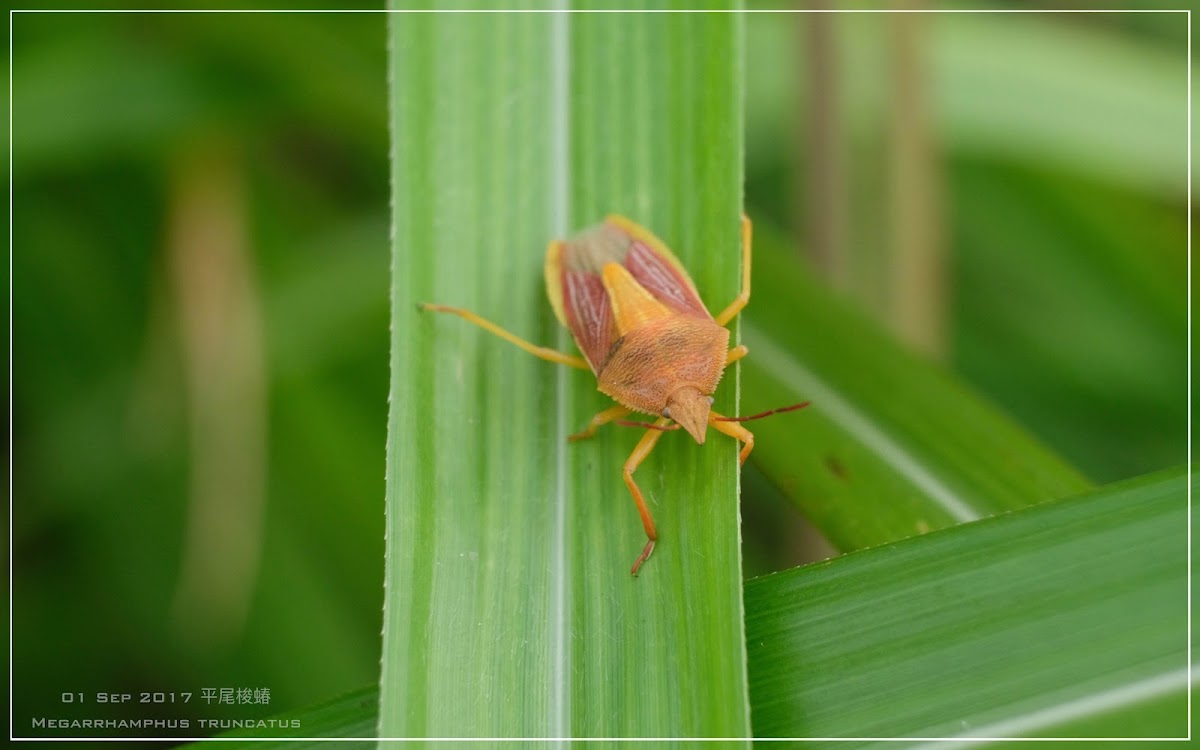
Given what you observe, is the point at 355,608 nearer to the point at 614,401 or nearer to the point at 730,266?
the point at 614,401

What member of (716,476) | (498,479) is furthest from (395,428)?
(716,476)

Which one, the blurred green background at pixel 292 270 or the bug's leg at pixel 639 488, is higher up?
the blurred green background at pixel 292 270

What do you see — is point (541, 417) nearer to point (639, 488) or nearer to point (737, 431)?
point (639, 488)

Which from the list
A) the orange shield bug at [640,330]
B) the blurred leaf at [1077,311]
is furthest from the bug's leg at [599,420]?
the blurred leaf at [1077,311]

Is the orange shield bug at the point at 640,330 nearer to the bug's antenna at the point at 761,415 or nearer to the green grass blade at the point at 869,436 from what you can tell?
the bug's antenna at the point at 761,415

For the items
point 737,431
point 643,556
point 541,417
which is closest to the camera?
point 643,556

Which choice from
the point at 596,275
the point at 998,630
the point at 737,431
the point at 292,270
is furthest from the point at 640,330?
the point at 292,270
